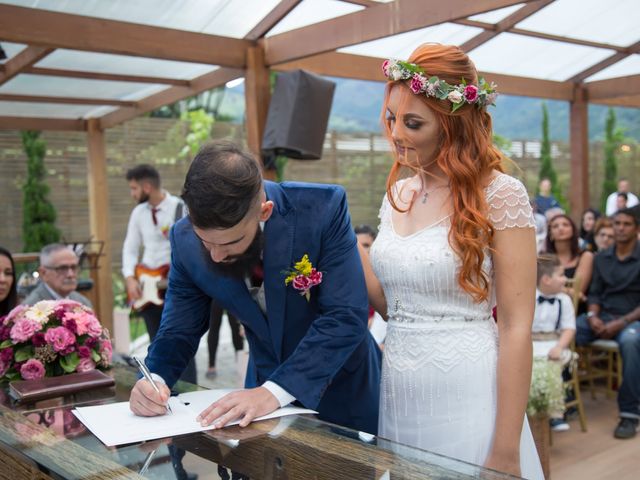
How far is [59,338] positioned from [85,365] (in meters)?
0.12

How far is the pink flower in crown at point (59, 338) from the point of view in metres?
2.31

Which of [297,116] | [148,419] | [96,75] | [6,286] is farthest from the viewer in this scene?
[96,75]

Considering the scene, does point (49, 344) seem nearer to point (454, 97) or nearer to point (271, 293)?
point (271, 293)

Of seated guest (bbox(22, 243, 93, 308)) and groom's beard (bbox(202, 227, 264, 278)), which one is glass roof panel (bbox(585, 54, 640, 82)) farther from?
groom's beard (bbox(202, 227, 264, 278))

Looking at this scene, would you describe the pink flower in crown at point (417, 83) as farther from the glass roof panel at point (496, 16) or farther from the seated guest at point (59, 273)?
the glass roof panel at point (496, 16)

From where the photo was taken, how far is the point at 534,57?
7.10 meters

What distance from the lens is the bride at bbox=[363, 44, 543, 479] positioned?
1.64 meters

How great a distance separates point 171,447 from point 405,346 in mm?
673

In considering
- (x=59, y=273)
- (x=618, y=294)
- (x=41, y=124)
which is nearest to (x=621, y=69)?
(x=618, y=294)

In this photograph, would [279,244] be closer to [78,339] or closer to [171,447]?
[171,447]

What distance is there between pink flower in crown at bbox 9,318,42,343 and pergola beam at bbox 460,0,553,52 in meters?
4.64

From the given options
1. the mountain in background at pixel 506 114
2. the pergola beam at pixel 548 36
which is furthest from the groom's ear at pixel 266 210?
the mountain in background at pixel 506 114

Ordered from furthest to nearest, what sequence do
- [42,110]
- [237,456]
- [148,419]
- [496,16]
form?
1. [42,110]
2. [496,16]
3. [148,419]
4. [237,456]

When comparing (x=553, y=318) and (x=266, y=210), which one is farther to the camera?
(x=553, y=318)
